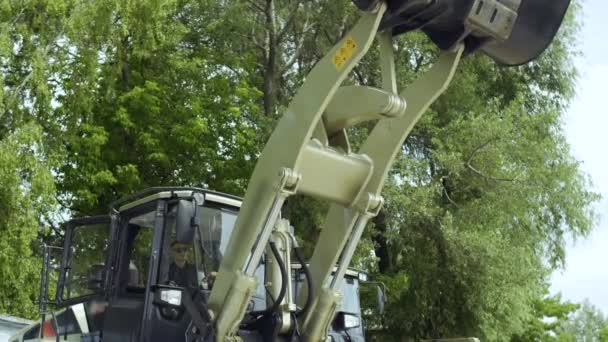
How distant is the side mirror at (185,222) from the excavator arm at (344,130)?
45cm

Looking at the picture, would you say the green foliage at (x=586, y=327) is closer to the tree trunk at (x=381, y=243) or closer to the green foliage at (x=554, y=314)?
the green foliage at (x=554, y=314)

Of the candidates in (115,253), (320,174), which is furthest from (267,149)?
(115,253)

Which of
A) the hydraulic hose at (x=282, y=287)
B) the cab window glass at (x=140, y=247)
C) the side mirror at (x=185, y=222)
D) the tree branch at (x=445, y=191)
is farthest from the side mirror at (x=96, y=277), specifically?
the tree branch at (x=445, y=191)

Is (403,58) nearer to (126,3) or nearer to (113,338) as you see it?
(126,3)

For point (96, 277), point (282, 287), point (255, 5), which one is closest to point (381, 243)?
point (255, 5)

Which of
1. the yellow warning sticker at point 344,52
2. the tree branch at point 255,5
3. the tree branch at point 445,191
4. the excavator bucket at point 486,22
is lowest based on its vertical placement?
the yellow warning sticker at point 344,52

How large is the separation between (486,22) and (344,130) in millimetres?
1353

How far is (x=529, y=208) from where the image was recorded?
72.3 ft

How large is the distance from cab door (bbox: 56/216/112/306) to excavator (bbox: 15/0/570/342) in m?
0.05

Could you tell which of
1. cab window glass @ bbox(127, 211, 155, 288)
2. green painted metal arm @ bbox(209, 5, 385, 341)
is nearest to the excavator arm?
green painted metal arm @ bbox(209, 5, 385, 341)

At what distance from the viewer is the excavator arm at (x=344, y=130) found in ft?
21.8

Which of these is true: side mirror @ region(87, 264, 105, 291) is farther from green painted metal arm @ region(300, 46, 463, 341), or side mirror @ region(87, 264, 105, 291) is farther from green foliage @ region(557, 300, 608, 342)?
green foliage @ region(557, 300, 608, 342)

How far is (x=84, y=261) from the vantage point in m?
8.47

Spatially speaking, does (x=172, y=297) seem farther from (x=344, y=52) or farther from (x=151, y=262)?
(x=344, y=52)
